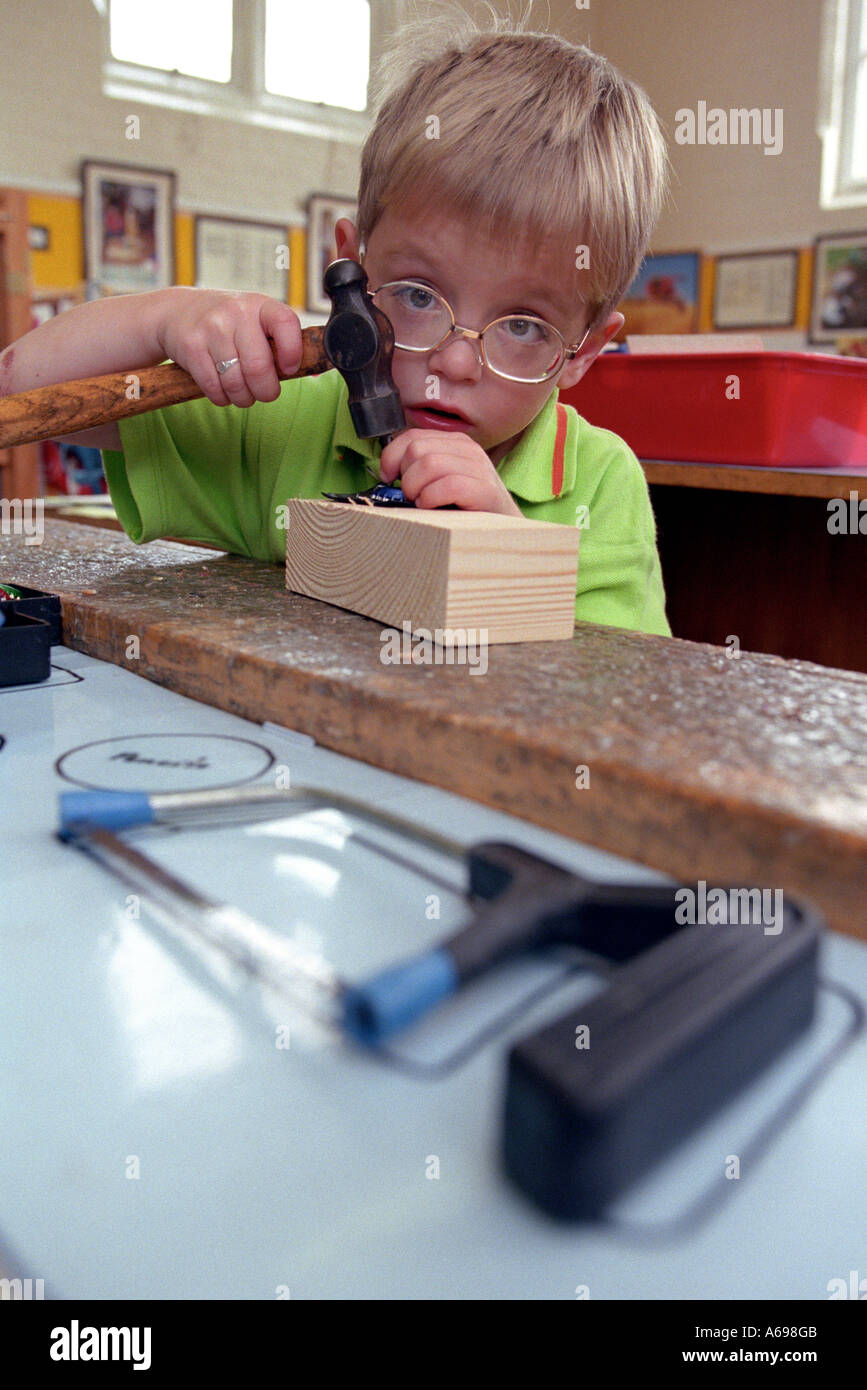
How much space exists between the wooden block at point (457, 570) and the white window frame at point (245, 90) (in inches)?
176

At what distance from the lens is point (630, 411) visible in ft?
5.60

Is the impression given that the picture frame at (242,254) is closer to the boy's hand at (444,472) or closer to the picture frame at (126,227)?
the picture frame at (126,227)

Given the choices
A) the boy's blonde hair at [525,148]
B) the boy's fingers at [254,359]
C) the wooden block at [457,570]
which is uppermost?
the boy's blonde hair at [525,148]

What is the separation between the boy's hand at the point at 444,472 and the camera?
2.74ft

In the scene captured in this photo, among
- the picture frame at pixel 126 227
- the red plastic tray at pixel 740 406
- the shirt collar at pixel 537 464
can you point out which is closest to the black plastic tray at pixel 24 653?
the shirt collar at pixel 537 464

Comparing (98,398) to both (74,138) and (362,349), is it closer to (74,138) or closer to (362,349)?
(362,349)

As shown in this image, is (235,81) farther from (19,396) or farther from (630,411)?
(19,396)

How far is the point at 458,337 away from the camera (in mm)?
979

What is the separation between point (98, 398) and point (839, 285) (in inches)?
192

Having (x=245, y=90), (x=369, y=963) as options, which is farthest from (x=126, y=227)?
(x=369, y=963)

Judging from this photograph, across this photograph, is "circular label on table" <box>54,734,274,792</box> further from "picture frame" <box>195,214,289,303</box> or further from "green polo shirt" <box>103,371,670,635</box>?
"picture frame" <box>195,214,289,303</box>

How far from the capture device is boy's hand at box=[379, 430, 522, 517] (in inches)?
32.9

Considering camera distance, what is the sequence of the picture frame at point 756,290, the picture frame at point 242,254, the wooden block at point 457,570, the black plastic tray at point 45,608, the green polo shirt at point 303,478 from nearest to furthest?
the wooden block at point 457,570 < the black plastic tray at point 45,608 < the green polo shirt at point 303,478 < the picture frame at point 242,254 < the picture frame at point 756,290
